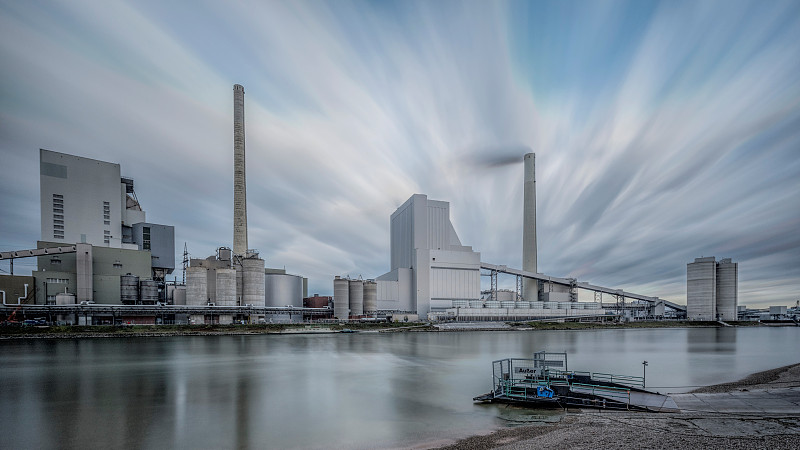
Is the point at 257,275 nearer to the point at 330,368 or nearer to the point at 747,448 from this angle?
the point at 330,368

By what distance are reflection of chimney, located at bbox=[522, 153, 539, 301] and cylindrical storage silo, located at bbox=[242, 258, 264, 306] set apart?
8543 centimetres

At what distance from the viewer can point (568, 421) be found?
648 inches

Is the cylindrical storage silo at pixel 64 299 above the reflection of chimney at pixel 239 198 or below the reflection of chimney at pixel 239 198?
below

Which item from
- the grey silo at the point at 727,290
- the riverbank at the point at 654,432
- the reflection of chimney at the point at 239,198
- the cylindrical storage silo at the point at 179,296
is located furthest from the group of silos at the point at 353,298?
the grey silo at the point at 727,290

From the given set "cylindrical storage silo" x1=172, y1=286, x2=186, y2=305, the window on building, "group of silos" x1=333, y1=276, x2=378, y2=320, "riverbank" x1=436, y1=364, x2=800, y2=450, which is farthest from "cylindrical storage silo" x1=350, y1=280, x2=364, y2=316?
"riverbank" x1=436, y1=364, x2=800, y2=450

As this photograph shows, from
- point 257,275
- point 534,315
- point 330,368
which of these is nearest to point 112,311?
point 257,275

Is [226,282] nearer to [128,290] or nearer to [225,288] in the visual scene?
[225,288]

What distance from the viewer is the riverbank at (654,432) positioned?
11.6 meters

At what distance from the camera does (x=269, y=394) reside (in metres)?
25.4

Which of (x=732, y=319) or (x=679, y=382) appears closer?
(x=679, y=382)

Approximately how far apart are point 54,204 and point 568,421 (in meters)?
113

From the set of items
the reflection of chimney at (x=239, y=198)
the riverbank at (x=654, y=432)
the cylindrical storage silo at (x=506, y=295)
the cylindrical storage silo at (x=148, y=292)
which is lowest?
the cylindrical storage silo at (x=506, y=295)

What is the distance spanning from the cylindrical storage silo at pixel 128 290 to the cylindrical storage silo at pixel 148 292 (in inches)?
46.9

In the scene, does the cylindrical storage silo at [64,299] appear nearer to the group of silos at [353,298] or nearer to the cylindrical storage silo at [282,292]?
the cylindrical storage silo at [282,292]
